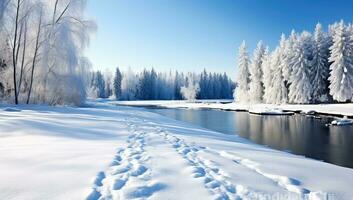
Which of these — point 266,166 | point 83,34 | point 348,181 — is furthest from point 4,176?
point 83,34

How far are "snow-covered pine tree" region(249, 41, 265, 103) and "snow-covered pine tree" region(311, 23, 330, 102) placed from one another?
40.8 feet

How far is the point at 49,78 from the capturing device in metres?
27.0

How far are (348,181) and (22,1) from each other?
2592cm

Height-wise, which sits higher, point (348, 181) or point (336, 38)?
point (336, 38)

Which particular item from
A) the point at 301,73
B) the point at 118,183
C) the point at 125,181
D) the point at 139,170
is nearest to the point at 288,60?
the point at 301,73

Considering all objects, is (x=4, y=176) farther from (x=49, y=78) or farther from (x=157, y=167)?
(x=49, y=78)

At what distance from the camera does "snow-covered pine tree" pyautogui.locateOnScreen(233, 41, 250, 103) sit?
67.0 metres

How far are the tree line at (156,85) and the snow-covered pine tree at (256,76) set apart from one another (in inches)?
1970

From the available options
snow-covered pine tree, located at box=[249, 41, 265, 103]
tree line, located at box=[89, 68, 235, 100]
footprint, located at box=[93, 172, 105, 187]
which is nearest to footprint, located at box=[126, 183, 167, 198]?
footprint, located at box=[93, 172, 105, 187]

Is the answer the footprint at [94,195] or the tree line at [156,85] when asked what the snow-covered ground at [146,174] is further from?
the tree line at [156,85]

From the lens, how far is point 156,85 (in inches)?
4958

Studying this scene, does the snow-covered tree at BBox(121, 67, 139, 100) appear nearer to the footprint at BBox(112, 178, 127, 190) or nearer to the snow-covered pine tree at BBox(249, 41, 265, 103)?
the snow-covered pine tree at BBox(249, 41, 265, 103)

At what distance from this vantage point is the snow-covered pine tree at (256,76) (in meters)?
61.0

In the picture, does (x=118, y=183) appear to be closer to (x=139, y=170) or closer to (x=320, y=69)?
(x=139, y=170)
